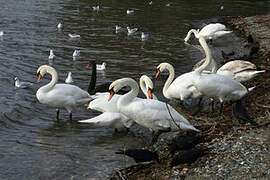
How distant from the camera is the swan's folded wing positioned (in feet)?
28.7

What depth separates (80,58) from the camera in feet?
51.1

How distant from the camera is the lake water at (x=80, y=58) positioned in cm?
765

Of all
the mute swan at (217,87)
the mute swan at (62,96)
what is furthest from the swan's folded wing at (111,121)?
the mute swan at (217,87)

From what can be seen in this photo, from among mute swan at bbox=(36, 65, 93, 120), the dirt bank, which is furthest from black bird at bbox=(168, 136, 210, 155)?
mute swan at bbox=(36, 65, 93, 120)

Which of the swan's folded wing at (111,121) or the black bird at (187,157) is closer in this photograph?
the black bird at (187,157)

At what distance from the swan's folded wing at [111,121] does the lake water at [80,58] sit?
0.21m

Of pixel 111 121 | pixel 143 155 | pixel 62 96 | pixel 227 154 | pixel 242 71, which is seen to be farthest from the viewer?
pixel 242 71

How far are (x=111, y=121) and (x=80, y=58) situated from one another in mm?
7107

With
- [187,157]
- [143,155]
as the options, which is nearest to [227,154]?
[187,157]

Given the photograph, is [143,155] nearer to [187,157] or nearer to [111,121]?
[187,157]

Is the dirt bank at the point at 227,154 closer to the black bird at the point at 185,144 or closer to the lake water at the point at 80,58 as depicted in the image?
the black bird at the point at 185,144

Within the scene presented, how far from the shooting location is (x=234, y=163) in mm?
6270

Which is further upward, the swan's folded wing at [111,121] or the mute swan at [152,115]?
the mute swan at [152,115]

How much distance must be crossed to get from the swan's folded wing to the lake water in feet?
0.68
